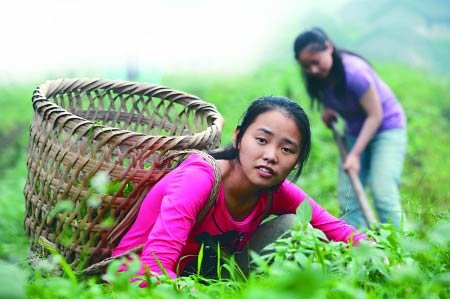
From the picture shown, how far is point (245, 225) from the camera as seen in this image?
2.65m

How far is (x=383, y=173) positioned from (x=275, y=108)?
158 centimetres

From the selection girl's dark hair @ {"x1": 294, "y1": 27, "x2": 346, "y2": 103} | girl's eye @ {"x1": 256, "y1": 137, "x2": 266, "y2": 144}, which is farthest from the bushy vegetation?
girl's eye @ {"x1": 256, "y1": 137, "x2": 266, "y2": 144}

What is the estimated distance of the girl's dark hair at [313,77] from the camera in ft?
12.7

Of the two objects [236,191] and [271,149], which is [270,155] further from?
[236,191]

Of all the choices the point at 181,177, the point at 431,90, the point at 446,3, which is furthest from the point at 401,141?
the point at 446,3

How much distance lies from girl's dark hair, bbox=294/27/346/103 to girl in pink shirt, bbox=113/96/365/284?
133cm

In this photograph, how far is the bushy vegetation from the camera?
1.55 meters

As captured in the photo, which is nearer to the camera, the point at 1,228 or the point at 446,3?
the point at 1,228

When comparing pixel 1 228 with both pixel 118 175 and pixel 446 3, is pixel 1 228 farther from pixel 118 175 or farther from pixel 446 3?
pixel 446 3

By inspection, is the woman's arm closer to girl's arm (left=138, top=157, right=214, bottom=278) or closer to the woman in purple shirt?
girl's arm (left=138, top=157, right=214, bottom=278)

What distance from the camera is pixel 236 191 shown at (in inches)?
102

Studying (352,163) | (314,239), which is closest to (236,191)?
(314,239)

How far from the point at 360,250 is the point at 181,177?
0.92 metres

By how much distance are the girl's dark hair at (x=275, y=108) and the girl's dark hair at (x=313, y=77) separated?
4.34 ft
